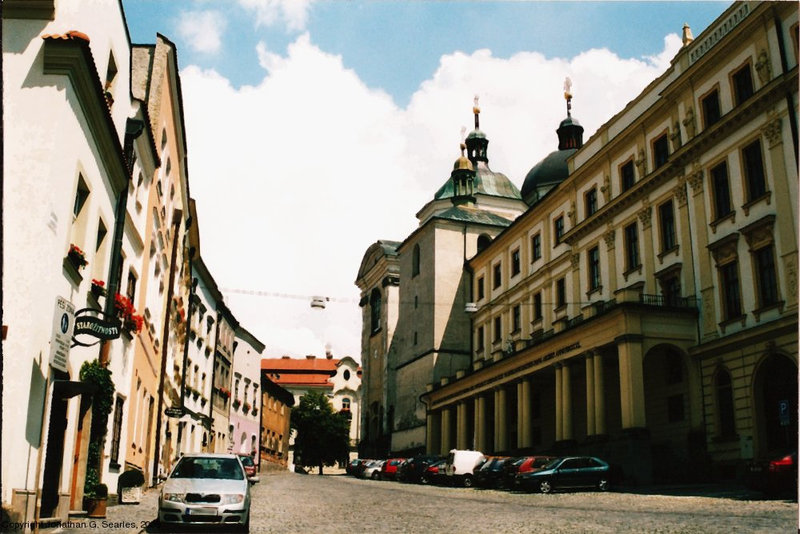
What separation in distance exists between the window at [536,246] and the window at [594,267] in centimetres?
762

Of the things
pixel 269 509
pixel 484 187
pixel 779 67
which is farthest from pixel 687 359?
pixel 484 187

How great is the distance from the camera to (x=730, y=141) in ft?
101

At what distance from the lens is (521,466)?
30.0 metres

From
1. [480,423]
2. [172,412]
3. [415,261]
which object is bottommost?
[172,412]

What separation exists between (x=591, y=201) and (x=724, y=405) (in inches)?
622

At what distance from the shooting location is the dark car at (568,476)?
28.0 meters

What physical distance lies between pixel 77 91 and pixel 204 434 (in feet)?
112

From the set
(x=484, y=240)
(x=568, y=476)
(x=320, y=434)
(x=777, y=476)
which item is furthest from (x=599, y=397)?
(x=320, y=434)

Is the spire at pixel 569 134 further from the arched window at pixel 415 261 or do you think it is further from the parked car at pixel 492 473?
the parked car at pixel 492 473

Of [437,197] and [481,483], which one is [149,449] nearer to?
[481,483]

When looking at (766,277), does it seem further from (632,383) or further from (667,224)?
(667,224)

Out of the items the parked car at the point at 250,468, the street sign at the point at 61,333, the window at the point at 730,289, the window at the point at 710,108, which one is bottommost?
the parked car at the point at 250,468

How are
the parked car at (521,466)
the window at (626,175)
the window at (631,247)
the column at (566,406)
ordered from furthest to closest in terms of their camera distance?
the window at (626,175), the window at (631,247), the column at (566,406), the parked car at (521,466)

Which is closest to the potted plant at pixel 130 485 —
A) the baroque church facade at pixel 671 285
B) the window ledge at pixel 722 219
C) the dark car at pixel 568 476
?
the dark car at pixel 568 476
